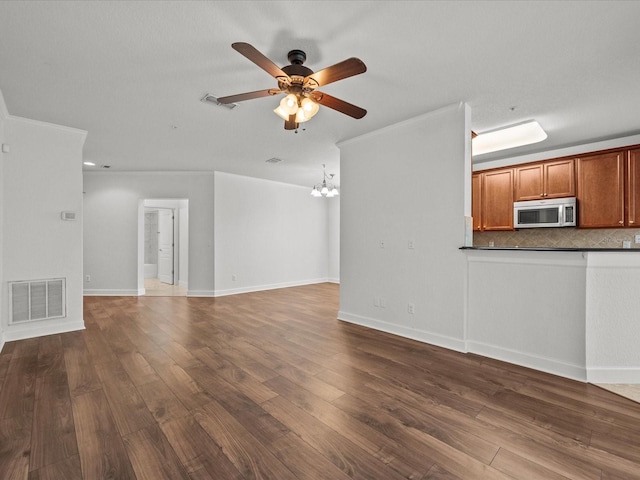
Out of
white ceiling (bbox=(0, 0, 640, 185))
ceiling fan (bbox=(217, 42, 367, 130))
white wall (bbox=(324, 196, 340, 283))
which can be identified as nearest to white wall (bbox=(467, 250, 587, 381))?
white ceiling (bbox=(0, 0, 640, 185))

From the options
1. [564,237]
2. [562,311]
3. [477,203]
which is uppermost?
[477,203]

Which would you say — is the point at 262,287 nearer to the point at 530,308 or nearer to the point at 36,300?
the point at 36,300

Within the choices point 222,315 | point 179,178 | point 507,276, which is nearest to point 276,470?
point 507,276

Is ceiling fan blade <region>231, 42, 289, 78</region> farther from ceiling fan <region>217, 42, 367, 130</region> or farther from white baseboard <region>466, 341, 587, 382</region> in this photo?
white baseboard <region>466, 341, 587, 382</region>

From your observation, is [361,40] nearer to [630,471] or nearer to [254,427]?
[254,427]

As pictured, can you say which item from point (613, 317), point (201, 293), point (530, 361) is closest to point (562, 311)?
point (613, 317)

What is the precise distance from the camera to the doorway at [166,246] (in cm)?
793

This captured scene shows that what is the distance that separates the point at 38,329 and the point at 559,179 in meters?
7.73

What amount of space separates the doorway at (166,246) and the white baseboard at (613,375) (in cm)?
704

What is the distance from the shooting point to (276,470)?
1623 mm

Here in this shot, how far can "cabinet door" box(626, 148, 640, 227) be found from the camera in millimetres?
4156

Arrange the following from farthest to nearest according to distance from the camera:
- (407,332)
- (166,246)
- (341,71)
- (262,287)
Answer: (166,246) → (262,287) → (407,332) → (341,71)

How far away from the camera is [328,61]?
253 centimetres

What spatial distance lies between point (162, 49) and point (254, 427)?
286cm
